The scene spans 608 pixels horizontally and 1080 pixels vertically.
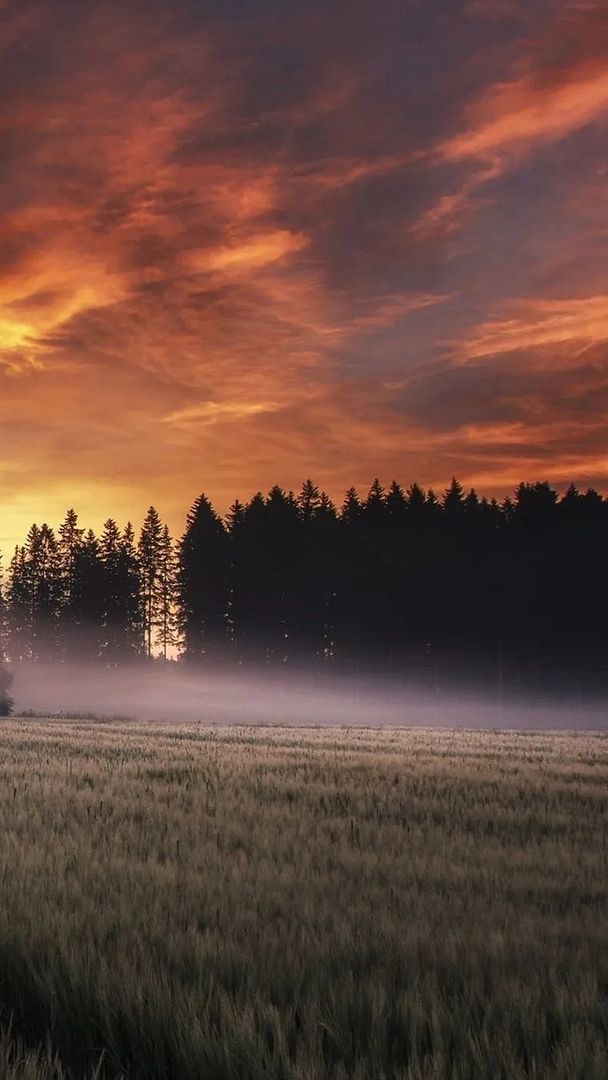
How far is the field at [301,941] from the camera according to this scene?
3.67m

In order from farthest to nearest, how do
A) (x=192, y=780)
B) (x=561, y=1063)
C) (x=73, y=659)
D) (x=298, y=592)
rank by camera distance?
(x=73, y=659)
(x=298, y=592)
(x=192, y=780)
(x=561, y=1063)

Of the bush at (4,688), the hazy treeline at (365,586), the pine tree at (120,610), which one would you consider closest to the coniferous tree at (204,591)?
the hazy treeline at (365,586)

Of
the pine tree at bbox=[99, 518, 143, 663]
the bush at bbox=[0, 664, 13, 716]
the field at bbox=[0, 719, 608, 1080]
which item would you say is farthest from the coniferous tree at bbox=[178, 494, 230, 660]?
the field at bbox=[0, 719, 608, 1080]

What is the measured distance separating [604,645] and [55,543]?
6760 centimetres

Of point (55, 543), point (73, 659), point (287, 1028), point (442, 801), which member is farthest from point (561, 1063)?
point (55, 543)

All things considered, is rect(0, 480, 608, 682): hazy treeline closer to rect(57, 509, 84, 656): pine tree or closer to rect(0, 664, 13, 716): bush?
rect(57, 509, 84, 656): pine tree

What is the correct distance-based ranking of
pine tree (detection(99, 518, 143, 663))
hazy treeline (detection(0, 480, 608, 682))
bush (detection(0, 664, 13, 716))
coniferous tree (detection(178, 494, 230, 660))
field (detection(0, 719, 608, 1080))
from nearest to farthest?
field (detection(0, 719, 608, 1080))
bush (detection(0, 664, 13, 716))
hazy treeline (detection(0, 480, 608, 682))
coniferous tree (detection(178, 494, 230, 660))
pine tree (detection(99, 518, 143, 663))

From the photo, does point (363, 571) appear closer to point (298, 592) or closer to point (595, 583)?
point (298, 592)

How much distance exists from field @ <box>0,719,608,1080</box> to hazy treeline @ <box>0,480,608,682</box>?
7406cm

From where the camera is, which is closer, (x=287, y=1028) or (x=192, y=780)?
(x=287, y=1028)

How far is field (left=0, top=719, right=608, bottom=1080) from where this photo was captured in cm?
367

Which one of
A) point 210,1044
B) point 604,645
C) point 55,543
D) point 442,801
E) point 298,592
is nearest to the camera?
point 210,1044

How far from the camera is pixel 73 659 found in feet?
339

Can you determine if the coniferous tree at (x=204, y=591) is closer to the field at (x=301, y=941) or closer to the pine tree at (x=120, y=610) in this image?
the pine tree at (x=120, y=610)
